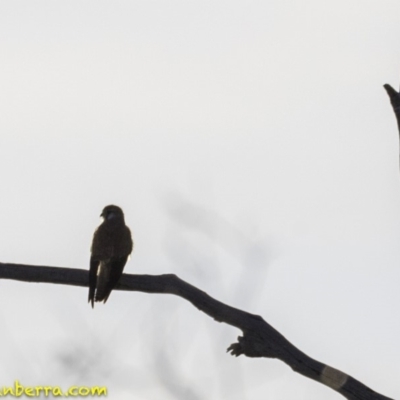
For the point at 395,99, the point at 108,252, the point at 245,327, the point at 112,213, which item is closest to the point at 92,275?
the point at 108,252

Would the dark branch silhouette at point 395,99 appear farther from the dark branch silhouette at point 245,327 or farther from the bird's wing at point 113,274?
the bird's wing at point 113,274

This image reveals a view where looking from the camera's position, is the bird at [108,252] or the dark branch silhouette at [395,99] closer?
the dark branch silhouette at [395,99]

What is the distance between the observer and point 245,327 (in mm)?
6828

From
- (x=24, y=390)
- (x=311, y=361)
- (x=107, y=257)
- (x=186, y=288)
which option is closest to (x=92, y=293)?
(x=107, y=257)

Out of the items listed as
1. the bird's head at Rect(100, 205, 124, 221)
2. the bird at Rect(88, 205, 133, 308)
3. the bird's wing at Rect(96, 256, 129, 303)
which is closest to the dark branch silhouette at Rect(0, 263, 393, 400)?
the bird at Rect(88, 205, 133, 308)

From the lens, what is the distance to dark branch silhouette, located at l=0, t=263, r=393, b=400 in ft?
21.3

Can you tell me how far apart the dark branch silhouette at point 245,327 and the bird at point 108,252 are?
3.47 ft

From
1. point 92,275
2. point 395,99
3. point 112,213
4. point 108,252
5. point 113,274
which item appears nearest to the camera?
point 395,99

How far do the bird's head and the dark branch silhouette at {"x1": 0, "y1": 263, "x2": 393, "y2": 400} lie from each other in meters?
3.86

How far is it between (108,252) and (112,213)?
1220 mm

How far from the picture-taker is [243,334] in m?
6.85

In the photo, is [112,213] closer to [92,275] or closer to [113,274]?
[113,274]

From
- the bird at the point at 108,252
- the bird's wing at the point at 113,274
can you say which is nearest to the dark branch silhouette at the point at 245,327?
the bird at the point at 108,252

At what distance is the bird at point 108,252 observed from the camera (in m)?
9.21
